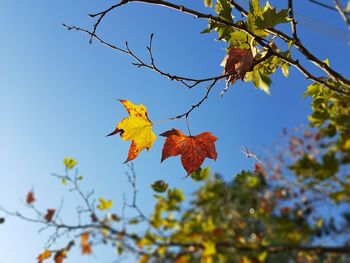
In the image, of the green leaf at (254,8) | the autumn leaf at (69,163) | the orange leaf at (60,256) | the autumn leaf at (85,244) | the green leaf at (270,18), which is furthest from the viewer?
the green leaf at (254,8)

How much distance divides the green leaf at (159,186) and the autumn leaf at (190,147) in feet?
3.65

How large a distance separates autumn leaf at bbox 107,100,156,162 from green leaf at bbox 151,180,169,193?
1235mm

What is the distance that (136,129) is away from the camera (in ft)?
8.39

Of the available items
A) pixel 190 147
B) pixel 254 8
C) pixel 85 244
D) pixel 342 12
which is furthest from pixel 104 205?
pixel 254 8

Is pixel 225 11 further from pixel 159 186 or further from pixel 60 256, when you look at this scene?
pixel 60 256

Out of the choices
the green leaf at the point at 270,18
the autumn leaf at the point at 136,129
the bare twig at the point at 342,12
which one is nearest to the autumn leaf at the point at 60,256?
the bare twig at the point at 342,12

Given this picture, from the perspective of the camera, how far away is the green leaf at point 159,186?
121cm

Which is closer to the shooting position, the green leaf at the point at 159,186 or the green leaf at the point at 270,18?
the green leaf at the point at 159,186

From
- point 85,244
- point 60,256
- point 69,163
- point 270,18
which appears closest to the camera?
point 85,244


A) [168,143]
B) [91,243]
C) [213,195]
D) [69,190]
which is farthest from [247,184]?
[168,143]

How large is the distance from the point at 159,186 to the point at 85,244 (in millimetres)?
291

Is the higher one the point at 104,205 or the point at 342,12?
the point at 342,12

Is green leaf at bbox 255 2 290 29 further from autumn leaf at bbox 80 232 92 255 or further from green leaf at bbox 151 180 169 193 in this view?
autumn leaf at bbox 80 232 92 255

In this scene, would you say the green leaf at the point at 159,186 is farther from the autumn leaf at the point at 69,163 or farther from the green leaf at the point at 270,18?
the green leaf at the point at 270,18
